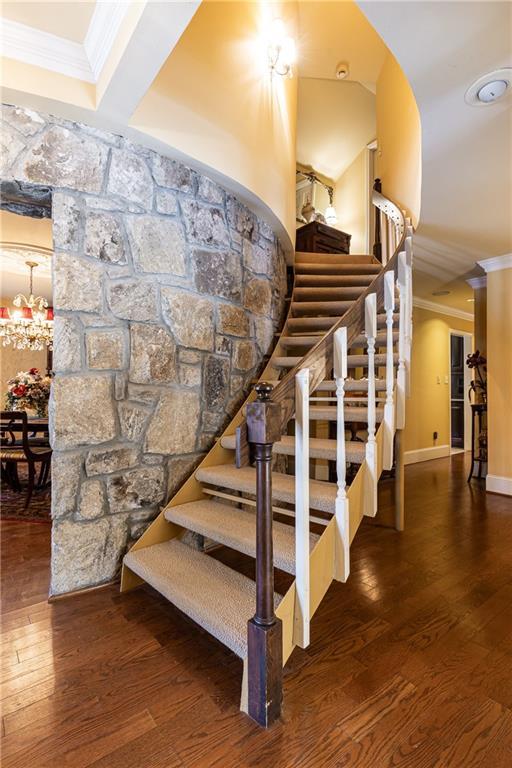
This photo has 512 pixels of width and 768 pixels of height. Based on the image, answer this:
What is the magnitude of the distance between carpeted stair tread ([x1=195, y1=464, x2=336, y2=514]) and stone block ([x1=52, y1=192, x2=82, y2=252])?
4.56 ft

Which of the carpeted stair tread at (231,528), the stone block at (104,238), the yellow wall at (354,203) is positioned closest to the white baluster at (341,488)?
the carpeted stair tread at (231,528)

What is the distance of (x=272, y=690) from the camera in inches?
45.0

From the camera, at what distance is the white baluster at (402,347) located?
203 centimetres

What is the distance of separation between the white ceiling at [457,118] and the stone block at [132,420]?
2.00m

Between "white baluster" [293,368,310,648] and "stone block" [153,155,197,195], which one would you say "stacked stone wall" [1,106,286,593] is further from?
"white baluster" [293,368,310,648]

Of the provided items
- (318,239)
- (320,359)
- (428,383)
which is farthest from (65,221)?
(428,383)

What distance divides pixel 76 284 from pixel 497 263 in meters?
4.02

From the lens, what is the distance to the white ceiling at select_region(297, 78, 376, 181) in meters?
5.35

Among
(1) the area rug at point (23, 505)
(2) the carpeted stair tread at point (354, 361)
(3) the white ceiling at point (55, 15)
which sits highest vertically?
(3) the white ceiling at point (55, 15)

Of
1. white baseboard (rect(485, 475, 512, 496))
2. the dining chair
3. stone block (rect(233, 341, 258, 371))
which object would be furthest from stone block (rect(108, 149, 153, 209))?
white baseboard (rect(485, 475, 512, 496))

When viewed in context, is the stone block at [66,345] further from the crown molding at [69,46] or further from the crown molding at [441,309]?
the crown molding at [441,309]

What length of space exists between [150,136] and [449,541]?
3.05 metres

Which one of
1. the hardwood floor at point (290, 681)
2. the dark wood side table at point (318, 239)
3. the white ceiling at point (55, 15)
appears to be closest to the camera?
the hardwood floor at point (290, 681)

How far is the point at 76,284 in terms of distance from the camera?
6.11 feet
